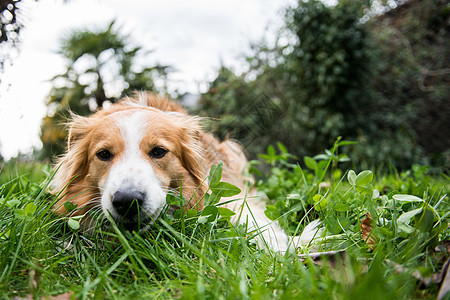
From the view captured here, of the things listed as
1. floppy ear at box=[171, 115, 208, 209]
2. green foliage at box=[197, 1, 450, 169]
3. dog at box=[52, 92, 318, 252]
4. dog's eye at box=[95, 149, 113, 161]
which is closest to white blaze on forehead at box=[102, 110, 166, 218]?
dog at box=[52, 92, 318, 252]

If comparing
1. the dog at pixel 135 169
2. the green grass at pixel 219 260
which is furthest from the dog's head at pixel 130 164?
the green grass at pixel 219 260

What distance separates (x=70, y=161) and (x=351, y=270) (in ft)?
6.74

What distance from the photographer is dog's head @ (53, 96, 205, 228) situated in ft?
6.07

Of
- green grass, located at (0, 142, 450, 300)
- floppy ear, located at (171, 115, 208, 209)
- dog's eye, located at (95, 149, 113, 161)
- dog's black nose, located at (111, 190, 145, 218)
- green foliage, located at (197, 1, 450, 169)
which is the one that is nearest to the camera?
green grass, located at (0, 142, 450, 300)

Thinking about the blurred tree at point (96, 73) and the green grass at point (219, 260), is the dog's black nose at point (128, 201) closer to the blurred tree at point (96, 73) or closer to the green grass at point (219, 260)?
the green grass at point (219, 260)

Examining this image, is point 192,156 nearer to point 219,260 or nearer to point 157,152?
point 157,152

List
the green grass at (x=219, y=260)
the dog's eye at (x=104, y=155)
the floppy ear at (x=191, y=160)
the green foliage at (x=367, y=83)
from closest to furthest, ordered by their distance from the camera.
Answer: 1. the green grass at (x=219, y=260)
2. the dog's eye at (x=104, y=155)
3. the floppy ear at (x=191, y=160)
4. the green foliage at (x=367, y=83)

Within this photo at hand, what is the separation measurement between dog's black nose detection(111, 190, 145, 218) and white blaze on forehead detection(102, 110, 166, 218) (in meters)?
0.03

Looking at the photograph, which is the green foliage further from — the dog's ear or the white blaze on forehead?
the white blaze on forehead

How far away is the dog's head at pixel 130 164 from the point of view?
6.07 ft

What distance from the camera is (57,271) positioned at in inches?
59.5

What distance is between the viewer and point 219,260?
56.4 inches

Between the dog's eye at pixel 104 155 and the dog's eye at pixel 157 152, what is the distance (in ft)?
0.85

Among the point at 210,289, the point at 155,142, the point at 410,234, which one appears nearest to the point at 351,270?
the point at 210,289
